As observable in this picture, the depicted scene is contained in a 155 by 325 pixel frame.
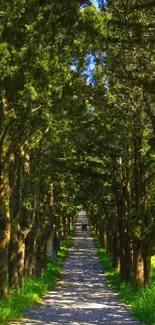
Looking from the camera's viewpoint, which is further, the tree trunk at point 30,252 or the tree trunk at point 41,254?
the tree trunk at point 41,254

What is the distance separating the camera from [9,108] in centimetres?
1418

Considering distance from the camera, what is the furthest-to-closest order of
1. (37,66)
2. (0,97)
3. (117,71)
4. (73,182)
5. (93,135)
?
(73,182)
(93,135)
(117,71)
(0,97)
(37,66)

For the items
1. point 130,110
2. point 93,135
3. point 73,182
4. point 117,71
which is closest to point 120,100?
point 130,110

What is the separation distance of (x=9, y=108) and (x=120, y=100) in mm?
5211

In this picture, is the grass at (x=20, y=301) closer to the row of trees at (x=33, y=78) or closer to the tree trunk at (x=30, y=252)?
the row of trees at (x=33, y=78)

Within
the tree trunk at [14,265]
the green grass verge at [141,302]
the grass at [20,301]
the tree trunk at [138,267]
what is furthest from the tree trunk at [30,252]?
the tree trunk at [14,265]

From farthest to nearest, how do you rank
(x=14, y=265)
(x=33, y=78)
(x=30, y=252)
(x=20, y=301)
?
(x=30, y=252) → (x=14, y=265) → (x=20, y=301) → (x=33, y=78)

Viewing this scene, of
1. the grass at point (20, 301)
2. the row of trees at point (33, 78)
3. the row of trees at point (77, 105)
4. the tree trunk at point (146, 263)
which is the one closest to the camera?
the row of trees at point (33, 78)

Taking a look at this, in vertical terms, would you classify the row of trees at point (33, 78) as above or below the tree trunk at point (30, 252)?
above

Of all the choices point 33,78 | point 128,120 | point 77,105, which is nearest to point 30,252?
point 128,120

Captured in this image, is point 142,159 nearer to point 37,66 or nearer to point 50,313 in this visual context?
point 50,313

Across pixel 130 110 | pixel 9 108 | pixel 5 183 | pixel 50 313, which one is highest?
pixel 130 110

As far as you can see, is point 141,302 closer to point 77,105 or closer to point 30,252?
point 77,105

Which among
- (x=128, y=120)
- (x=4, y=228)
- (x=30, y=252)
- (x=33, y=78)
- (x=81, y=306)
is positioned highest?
(x=128, y=120)
